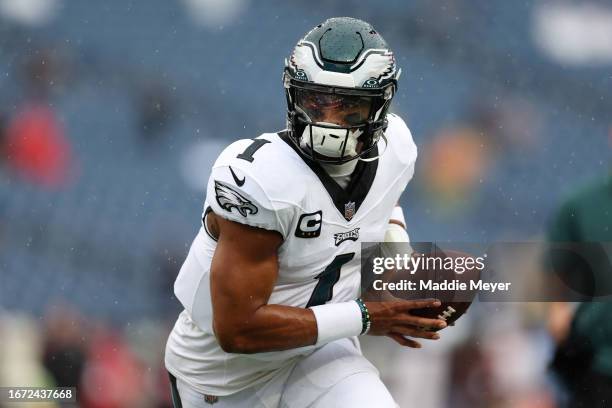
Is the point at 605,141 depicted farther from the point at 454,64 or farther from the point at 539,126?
the point at 454,64

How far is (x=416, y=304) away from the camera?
239 cm

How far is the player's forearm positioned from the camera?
2.24 m

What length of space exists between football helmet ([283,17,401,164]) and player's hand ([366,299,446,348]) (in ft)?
1.23

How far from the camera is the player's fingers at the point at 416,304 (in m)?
2.38

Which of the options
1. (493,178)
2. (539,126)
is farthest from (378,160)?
(539,126)

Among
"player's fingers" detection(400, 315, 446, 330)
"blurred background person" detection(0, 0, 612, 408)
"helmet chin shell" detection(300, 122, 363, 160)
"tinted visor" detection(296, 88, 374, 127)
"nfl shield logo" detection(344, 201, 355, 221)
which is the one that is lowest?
"blurred background person" detection(0, 0, 612, 408)

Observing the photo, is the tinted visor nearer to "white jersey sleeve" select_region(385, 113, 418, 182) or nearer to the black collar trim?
the black collar trim

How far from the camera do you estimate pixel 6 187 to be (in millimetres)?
4906

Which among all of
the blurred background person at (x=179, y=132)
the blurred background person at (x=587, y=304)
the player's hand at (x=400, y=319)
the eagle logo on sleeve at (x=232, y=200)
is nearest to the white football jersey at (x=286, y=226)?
the eagle logo on sleeve at (x=232, y=200)

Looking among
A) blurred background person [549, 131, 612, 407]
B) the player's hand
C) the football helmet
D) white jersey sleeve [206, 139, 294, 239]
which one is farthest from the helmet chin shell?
blurred background person [549, 131, 612, 407]

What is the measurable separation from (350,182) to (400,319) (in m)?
0.36

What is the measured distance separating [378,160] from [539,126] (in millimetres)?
2992

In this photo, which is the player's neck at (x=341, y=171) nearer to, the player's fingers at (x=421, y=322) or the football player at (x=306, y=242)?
the football player at (x=306, y=242)

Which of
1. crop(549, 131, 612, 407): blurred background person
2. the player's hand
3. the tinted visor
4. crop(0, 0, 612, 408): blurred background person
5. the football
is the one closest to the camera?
the tinted visor
